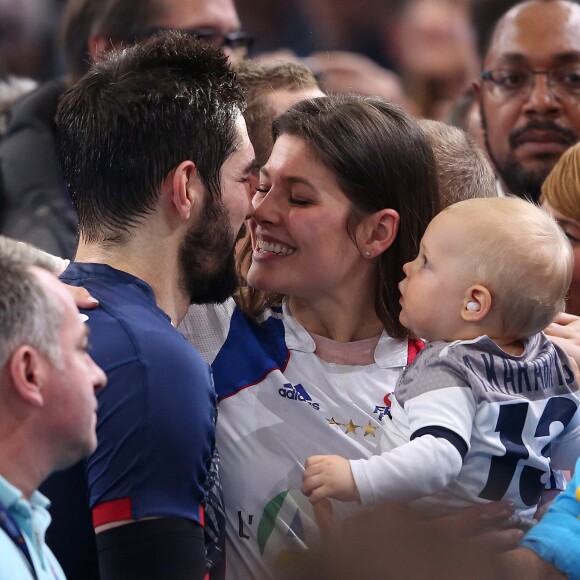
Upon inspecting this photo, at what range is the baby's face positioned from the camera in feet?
6.86

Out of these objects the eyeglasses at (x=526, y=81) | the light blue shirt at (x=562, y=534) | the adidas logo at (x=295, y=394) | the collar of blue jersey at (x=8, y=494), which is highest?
the eyeglasses at (x=526, y=81)

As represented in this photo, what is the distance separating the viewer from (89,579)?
6.42 ft

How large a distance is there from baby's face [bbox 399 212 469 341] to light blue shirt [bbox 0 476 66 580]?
2.86 feet

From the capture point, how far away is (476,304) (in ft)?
6.79

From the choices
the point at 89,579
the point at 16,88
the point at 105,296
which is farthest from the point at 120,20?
the point at 89,579

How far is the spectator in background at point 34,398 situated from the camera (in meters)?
1.47

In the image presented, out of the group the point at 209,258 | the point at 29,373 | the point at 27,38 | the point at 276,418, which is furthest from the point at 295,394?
the point at 27,38

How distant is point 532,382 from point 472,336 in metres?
0.14

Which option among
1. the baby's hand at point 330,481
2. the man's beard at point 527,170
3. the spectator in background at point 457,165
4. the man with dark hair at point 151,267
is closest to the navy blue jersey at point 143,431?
the man with dark hair at point 151,267

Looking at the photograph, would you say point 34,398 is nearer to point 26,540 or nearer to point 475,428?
point 26,540

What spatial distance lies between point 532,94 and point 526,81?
9 centimetres

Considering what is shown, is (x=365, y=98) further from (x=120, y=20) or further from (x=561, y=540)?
(x=120, y=20)

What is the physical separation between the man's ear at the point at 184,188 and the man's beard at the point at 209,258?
0.15 feet

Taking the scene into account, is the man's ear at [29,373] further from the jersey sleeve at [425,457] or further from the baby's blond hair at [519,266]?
the baby's blond hair at [519,266]
